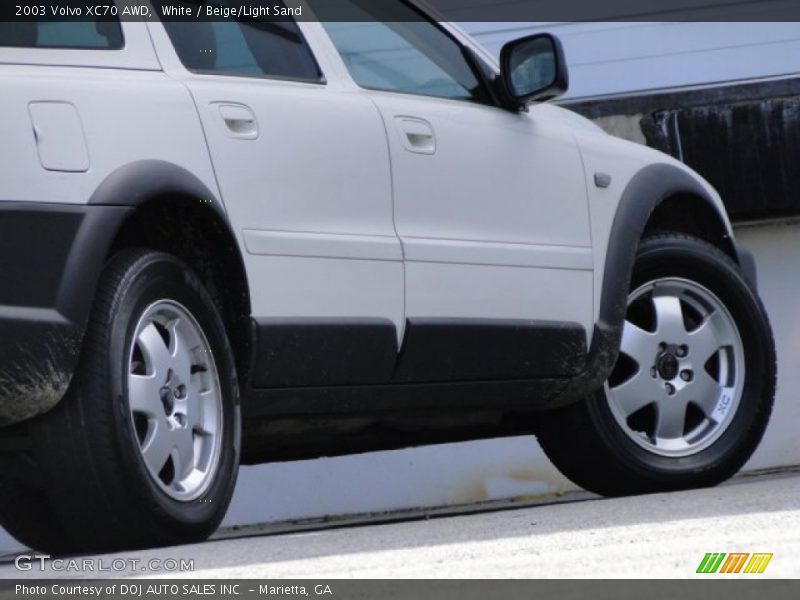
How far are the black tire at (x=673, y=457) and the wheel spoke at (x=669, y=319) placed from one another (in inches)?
3.2

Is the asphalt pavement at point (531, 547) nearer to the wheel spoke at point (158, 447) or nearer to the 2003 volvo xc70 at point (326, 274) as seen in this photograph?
the wheel spoke at point (158, 447)

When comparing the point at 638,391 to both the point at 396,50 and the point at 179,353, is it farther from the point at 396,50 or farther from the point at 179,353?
the point at 179,353

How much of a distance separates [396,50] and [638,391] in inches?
54.4

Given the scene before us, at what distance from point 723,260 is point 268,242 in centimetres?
208

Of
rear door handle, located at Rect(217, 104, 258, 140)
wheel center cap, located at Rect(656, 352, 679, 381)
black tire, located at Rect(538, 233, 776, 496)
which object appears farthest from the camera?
wheel center cap, located at Rect(656, 352, 679, 381)

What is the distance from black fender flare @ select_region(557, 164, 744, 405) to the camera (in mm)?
5926

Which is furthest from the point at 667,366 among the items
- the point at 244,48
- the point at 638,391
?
the point at 244,48

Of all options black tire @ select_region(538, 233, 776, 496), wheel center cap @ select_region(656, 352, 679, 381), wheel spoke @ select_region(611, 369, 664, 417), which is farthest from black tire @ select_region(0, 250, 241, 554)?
wheel center cap @ select_region(656, 352, 679, 381)

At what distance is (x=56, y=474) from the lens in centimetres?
430

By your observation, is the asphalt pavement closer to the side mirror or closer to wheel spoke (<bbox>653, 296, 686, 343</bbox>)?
wheel spoke (<bbox>653, 296, 686, 343</bbox>)

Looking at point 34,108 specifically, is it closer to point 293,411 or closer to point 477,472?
point 293,411

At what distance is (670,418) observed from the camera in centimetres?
616

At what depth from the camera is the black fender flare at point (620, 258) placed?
19.4ft

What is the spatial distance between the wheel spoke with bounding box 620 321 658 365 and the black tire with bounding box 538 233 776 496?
160mm
